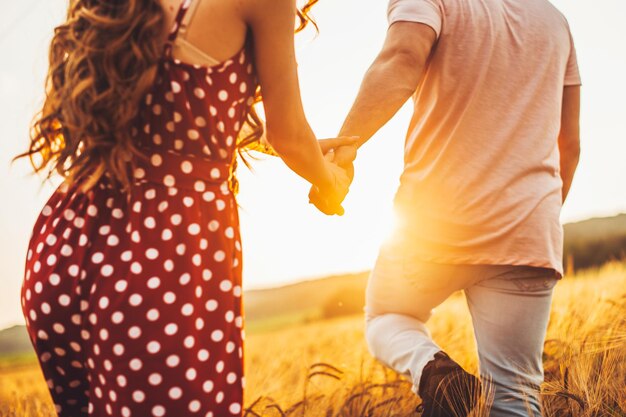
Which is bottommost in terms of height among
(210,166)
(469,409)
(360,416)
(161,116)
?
(360,416)

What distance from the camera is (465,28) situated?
2.30 metres

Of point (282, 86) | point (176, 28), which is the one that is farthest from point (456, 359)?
point (176, 28)

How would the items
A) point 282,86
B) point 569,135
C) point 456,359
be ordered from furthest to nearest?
1. point 456,359
2. point 569,135
3. point 282,86

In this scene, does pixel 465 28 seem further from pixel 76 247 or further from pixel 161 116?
pixel 76 247

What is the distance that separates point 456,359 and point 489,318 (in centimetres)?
123

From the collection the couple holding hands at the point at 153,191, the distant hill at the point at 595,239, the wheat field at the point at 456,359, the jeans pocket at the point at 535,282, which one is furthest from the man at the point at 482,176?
the distant hill at the point at 595,239

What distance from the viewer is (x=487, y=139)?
7.50 feet

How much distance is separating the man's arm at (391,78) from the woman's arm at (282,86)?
702mm

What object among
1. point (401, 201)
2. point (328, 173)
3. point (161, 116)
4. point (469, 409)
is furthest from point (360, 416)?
point (161, 116)

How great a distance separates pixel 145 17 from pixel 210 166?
1.11 ft

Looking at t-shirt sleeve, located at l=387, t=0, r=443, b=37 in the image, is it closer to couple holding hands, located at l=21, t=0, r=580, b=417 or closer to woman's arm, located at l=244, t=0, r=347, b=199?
couple holding hands, located at l=21, t=0, r=580, b=417

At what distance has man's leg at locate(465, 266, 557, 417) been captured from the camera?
2.31 metres

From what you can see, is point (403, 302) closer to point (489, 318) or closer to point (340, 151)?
point (489, 318)

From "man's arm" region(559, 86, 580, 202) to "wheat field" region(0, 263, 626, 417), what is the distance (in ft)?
2.34
